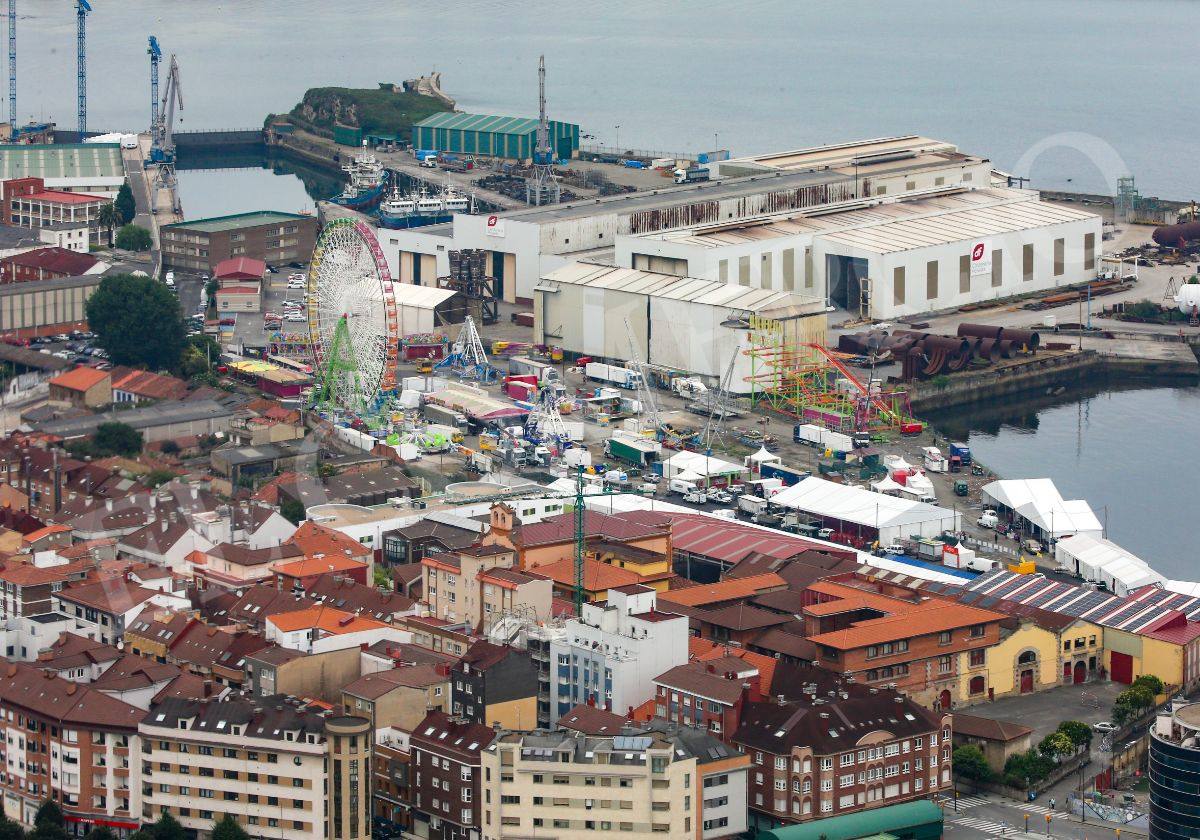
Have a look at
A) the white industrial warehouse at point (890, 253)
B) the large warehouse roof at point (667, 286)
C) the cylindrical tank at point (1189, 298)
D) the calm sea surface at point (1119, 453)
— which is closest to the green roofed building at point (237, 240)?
the large warehouse roof at point (667, 286)

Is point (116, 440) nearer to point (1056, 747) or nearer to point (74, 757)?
point (74, 757)

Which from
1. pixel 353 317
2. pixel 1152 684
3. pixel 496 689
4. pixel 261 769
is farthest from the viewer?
pixel 353 317

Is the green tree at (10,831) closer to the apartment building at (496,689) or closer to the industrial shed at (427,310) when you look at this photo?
the apartment building at (496,689)

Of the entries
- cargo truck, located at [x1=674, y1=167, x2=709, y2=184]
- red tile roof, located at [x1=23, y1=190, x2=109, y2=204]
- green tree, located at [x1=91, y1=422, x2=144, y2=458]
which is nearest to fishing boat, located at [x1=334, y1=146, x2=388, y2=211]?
red tile roof, located at [x1=23, y1=190, x2=109, y2=204]

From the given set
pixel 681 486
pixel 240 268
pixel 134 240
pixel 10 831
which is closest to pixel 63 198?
pixel 134 240

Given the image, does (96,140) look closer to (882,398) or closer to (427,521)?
(882,398)
